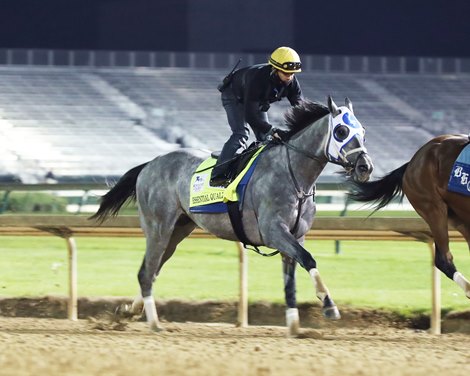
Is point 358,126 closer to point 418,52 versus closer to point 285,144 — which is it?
point 285,144

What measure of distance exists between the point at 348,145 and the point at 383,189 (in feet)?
5.42

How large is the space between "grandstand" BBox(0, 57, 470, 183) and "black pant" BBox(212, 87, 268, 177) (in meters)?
16.7

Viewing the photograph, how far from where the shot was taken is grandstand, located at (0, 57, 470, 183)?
26.5 metres

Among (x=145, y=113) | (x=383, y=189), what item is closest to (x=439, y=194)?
(x=383, y=189)

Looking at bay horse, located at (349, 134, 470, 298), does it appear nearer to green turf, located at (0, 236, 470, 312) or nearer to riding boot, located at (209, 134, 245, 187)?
green turf, located at (0, 236, 470, 312)

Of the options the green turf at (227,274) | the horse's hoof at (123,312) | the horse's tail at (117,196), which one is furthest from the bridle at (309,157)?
the green turf at (227,274)

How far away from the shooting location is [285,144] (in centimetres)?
744

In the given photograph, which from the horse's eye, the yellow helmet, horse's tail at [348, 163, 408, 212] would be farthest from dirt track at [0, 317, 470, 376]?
the yellow helmet

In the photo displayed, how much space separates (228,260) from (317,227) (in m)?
3.84

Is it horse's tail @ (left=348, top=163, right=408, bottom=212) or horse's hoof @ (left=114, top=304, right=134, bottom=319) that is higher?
horse's tail @ (left=348, top=163, right=408, bottom=212)

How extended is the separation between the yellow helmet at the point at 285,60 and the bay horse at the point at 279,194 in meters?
0.27

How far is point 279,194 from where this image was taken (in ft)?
23.8

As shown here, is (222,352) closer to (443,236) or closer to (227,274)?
(443,236)

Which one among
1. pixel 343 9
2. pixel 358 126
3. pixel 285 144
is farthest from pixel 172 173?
pixel 343 9
